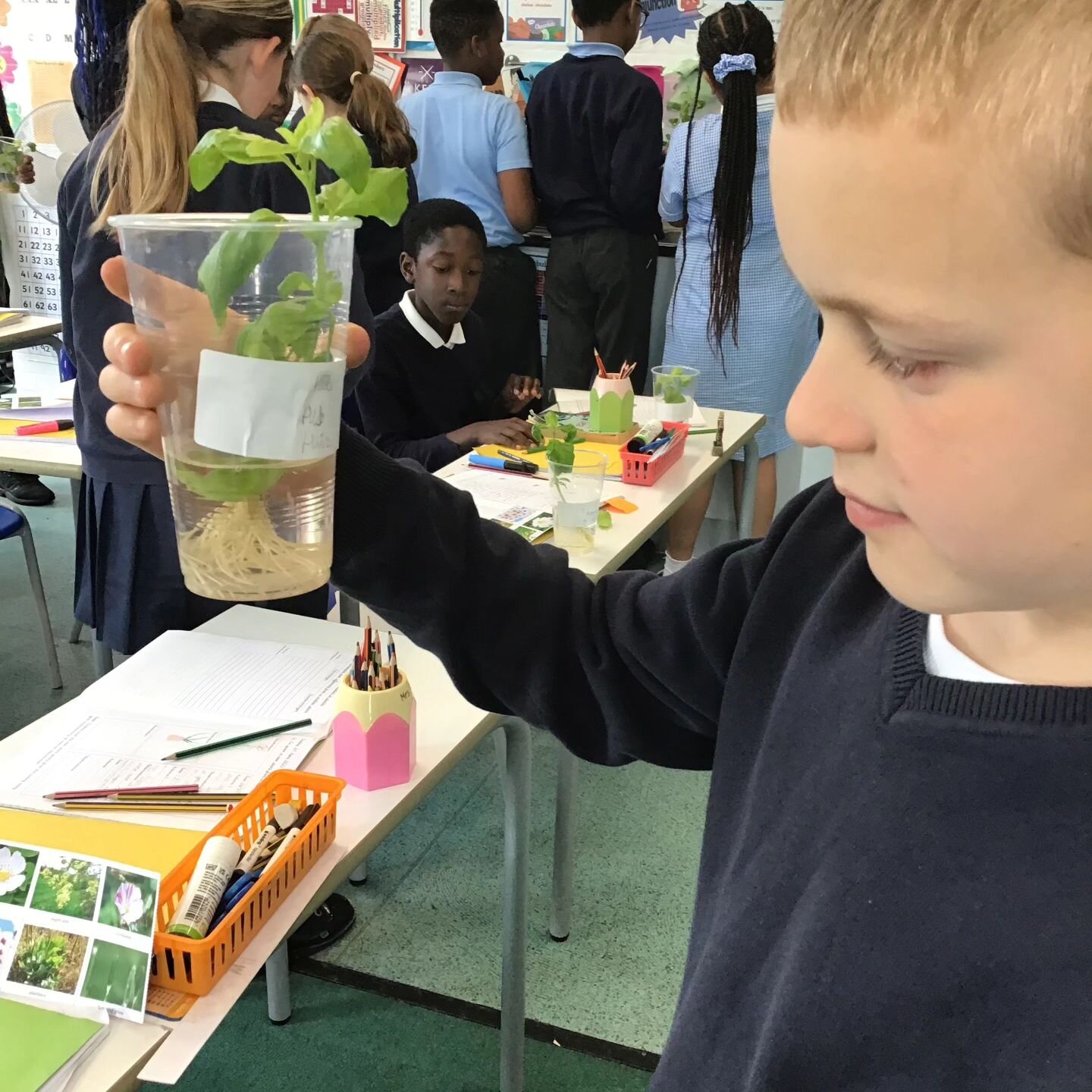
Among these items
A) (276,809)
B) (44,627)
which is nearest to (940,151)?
(276,809)

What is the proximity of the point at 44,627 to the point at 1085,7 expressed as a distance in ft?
8.92

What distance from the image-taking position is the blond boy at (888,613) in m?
0.39

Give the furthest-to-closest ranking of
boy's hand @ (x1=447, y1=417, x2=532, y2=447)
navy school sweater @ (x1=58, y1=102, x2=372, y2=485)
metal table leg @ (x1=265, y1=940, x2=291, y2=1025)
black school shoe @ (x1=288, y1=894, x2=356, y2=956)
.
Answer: boy's hand @ (x1=447, y1=417, x2=532, y2=447) < black school shoe @ (x1=288, y1=894, x2=356, y2=956) < metal table leg @ (x1=265, y1=940, x2=291, y2=1025) < navy school sweater @ (x1=58, y1=102, x2=372, y2=485)

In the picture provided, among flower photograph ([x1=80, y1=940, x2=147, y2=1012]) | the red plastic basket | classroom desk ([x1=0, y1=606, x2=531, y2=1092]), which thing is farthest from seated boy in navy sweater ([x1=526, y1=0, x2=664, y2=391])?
flower photograph ([x1=80, y1=940, x2=147, y2=1012])

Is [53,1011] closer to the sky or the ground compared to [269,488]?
closer to the ground

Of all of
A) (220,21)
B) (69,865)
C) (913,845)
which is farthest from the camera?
(220,21)

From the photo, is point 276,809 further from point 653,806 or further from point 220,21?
point 653,806

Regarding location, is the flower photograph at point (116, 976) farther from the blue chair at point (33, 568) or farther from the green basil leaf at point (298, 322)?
the blue chair at point (33, 568)

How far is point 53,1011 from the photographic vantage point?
0.78 meters

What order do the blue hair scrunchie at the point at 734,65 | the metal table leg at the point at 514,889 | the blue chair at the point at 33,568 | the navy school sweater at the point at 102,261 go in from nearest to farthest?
the metal table leg at the point at 514,889
the navy school sweater at the point at 102,261
the blue chair at the point at 33,568
the blue hair scrunchie at the point at 734,65

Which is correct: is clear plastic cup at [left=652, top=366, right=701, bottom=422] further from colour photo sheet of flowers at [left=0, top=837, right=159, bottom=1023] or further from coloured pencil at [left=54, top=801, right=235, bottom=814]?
colour photo sheet of flowers at [left=0, top=837, right=159, bottom=1023]

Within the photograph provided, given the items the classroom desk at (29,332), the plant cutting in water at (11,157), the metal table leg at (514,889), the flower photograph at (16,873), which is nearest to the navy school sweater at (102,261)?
the metal table leg at (514,889)

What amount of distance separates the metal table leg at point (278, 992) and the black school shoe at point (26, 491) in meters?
2.74

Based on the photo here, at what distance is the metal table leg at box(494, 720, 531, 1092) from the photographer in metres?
1.39
